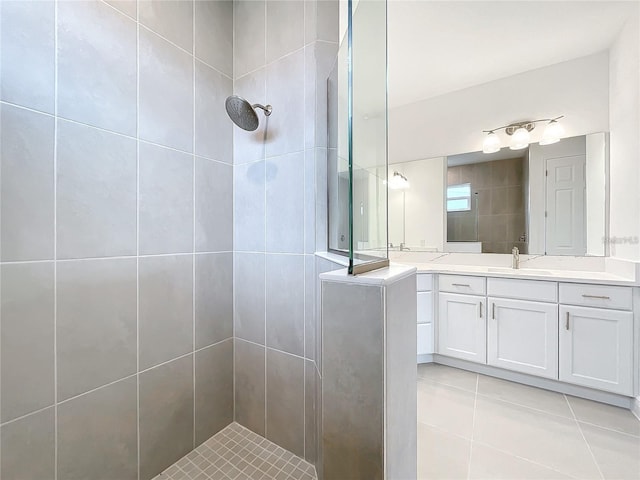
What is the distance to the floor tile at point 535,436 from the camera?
1.32 m

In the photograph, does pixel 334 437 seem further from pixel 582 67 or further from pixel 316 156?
pixel 582 67

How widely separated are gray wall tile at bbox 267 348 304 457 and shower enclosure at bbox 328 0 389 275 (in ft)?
2.13

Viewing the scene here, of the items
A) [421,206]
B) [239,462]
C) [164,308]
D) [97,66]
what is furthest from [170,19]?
[421,206]

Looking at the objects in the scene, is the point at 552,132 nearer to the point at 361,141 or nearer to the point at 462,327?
the point at 462,327

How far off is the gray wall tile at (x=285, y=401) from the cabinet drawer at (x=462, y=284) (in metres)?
1.62

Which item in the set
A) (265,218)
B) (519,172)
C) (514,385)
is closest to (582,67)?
(519,172)

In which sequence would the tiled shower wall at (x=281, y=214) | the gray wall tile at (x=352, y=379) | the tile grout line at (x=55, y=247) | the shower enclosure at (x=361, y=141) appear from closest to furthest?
the gray wall tile at (x=352, y=379)
the shower enclosure at (x=361, y=141)
the tile grout line at (x=55, y=247)
the tiled shower wall at (x=281, y=214)

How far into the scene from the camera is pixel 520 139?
8.02 feet

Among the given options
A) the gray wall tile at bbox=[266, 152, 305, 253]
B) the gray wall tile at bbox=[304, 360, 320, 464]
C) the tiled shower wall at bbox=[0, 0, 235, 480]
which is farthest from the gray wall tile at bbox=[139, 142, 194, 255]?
the gray wall tile at bbox=[304, 360, 320, 464]

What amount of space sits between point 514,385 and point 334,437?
6.83ft

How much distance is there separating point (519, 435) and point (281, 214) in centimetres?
185

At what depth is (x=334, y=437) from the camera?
721mm

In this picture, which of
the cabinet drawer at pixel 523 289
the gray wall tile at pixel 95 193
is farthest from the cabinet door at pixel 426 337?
the gray wall tile at pixel 95 193

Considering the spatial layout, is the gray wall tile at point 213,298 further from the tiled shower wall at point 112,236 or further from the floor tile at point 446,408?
the floor tile at point 446,408
